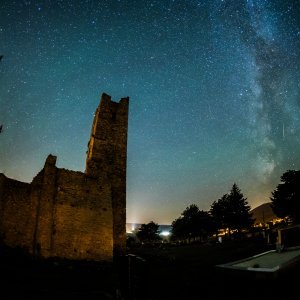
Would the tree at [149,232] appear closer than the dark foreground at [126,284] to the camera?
No

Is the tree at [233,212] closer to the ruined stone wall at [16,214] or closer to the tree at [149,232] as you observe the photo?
the tree at [149,232]

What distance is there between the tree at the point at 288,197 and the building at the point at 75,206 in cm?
2943

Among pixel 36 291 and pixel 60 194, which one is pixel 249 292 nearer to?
pixel 36 291

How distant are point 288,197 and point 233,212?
16.5 m

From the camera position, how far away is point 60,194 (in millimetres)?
16828

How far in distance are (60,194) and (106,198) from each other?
11.9ft

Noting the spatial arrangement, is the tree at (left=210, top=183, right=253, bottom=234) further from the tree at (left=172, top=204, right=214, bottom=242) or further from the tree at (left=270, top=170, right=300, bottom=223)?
the tree at (left=270, top=170, right=300, bottom=223)

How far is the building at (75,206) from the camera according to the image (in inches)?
578

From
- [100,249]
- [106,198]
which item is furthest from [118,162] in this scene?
[100,249]

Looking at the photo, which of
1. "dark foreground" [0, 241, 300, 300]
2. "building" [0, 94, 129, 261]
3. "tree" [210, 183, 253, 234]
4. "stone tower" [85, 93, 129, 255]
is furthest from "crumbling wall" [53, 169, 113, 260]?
"tree" [210, 183, 253, 234]

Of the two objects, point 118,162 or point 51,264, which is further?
point 118,162

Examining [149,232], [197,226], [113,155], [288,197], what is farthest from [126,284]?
[149,232]

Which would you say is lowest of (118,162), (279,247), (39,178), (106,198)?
(279,247)

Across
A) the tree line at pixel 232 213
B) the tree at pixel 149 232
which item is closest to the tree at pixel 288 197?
the tree line at pixel 232 213
